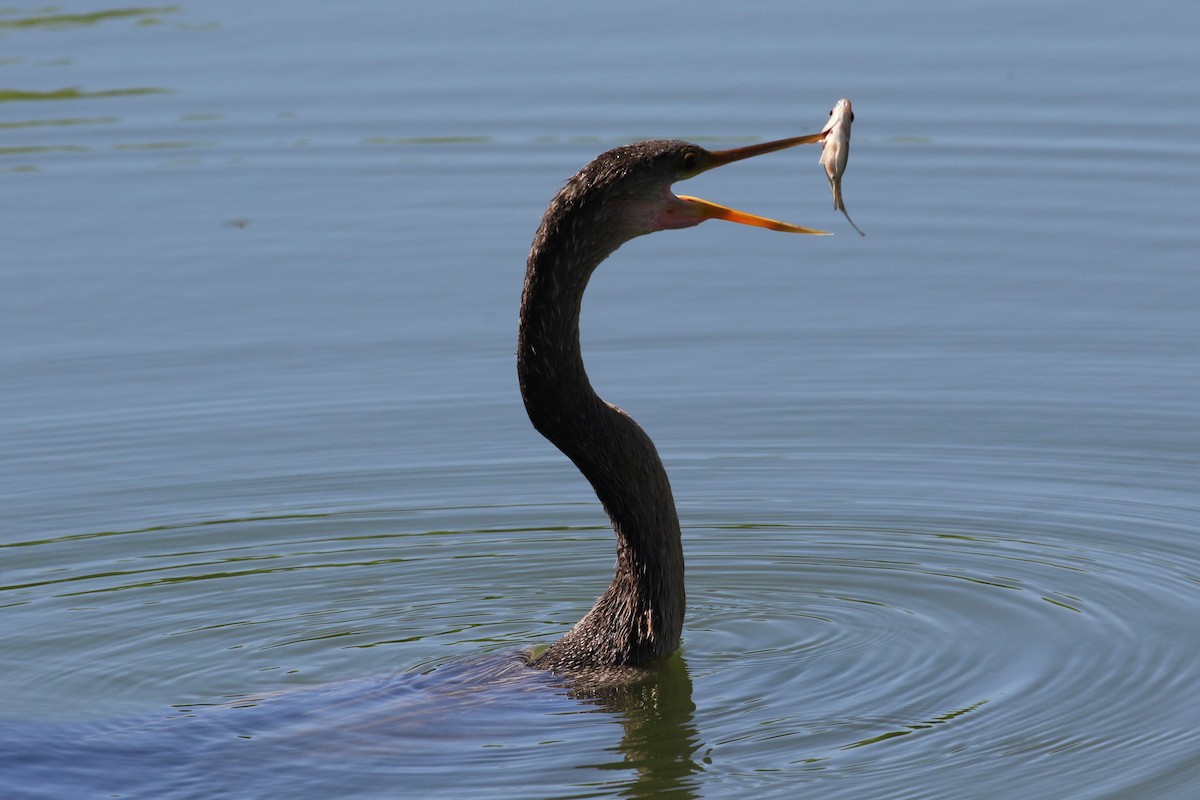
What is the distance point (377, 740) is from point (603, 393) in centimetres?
373

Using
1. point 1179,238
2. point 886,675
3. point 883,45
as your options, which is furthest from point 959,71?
point 886,675

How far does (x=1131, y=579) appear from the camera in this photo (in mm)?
8031

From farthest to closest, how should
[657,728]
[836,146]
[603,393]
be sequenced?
[603,393], [836,146], [657,728]

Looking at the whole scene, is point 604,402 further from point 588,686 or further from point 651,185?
point 588,686

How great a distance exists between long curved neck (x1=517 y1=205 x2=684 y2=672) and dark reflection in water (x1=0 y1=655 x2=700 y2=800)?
0.15 meters

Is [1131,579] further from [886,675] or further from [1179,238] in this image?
[1179,238]

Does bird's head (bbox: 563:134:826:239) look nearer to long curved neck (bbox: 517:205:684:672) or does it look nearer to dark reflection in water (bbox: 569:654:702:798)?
long curved neck (bbox: 517:205:684:672)

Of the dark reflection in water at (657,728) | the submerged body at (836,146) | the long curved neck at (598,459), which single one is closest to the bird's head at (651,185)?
the long curved neck at (598,459)

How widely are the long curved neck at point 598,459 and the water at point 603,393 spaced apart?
7.1 inches

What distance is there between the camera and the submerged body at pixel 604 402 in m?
6.71

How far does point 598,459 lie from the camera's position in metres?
6.99

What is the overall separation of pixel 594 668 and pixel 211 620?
1656 mm

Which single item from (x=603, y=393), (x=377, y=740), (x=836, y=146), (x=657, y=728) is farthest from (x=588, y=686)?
(x=603, y=393)

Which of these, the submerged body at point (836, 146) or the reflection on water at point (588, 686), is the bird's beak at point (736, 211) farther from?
the reflection on water at point (588, 686)
